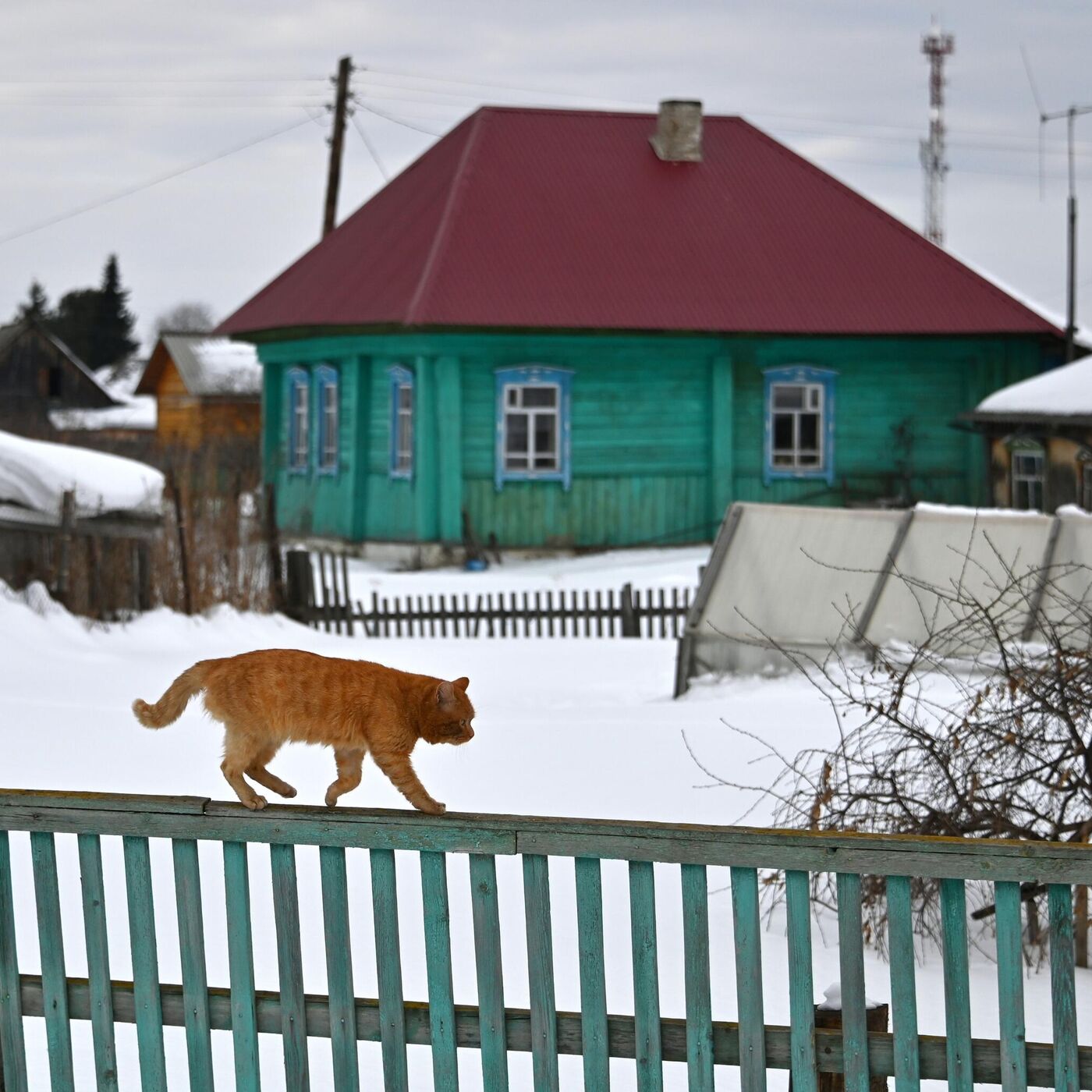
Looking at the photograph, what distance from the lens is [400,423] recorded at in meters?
23.6

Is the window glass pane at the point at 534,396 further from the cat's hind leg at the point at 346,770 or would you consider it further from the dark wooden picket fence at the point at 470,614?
the cat's hind leg at the point at 346,770

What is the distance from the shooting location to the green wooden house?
22844mm

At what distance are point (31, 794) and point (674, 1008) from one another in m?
2.87

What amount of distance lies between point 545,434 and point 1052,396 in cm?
684

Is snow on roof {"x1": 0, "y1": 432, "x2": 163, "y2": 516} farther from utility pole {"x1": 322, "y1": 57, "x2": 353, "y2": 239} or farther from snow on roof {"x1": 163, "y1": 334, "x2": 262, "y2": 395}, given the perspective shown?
snow on roof {"x1": 163, "y1": 334, "x2": 262, "y2": 395}

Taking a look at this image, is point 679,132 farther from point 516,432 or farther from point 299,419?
point 299,419

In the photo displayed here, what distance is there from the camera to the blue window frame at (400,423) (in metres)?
23.3

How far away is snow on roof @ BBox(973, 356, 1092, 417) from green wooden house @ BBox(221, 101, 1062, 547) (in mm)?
2615

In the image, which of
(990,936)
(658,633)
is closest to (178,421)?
(658,633)

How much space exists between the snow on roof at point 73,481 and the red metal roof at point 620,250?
6.89m

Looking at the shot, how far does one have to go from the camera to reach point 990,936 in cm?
741

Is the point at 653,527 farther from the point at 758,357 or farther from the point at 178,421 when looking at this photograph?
the point at 178,421

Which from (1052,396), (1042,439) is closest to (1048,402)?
(1052,396)

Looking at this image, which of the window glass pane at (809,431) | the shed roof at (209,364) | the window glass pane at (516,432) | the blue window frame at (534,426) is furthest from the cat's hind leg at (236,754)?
the shed roof at (209,364)
